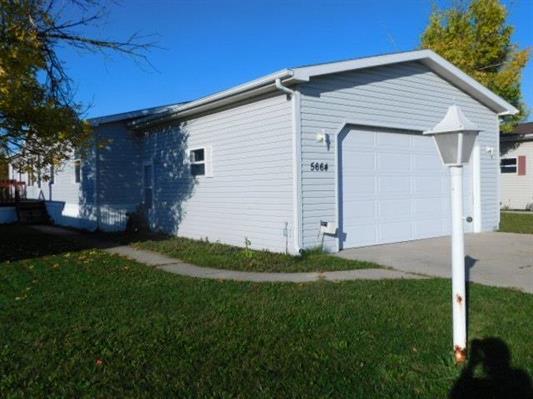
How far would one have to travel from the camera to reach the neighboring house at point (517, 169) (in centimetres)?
2205

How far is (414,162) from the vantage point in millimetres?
12539

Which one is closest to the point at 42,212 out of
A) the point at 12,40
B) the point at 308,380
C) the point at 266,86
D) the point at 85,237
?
the point at 85,237

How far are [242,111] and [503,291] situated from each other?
668 cm

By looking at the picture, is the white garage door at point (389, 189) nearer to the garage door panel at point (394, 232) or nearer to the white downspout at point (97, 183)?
the garage door panel at point (394, 232)

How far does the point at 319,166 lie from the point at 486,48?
1660cm

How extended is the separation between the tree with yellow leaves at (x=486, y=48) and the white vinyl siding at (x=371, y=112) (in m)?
9.62

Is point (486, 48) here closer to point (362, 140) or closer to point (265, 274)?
point (362, 140)

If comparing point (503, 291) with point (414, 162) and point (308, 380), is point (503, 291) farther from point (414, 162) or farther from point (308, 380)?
point (414, 162)

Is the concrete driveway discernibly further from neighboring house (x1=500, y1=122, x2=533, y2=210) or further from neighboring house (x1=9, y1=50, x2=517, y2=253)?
neighboring house (x1=500, y1=122, x2=533, y2=210)

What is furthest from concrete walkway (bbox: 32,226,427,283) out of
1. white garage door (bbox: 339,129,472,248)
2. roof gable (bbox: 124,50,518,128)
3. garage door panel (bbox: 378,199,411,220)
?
roof gable (bbox: 124,50,518,128)

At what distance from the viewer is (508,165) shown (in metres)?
23.0

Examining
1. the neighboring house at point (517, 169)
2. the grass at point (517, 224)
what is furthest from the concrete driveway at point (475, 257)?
the neighboring house at point (517, 169)

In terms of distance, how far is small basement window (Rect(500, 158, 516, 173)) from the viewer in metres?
22.8

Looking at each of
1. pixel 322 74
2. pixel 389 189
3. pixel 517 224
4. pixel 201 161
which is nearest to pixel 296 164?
pixel 322 74
